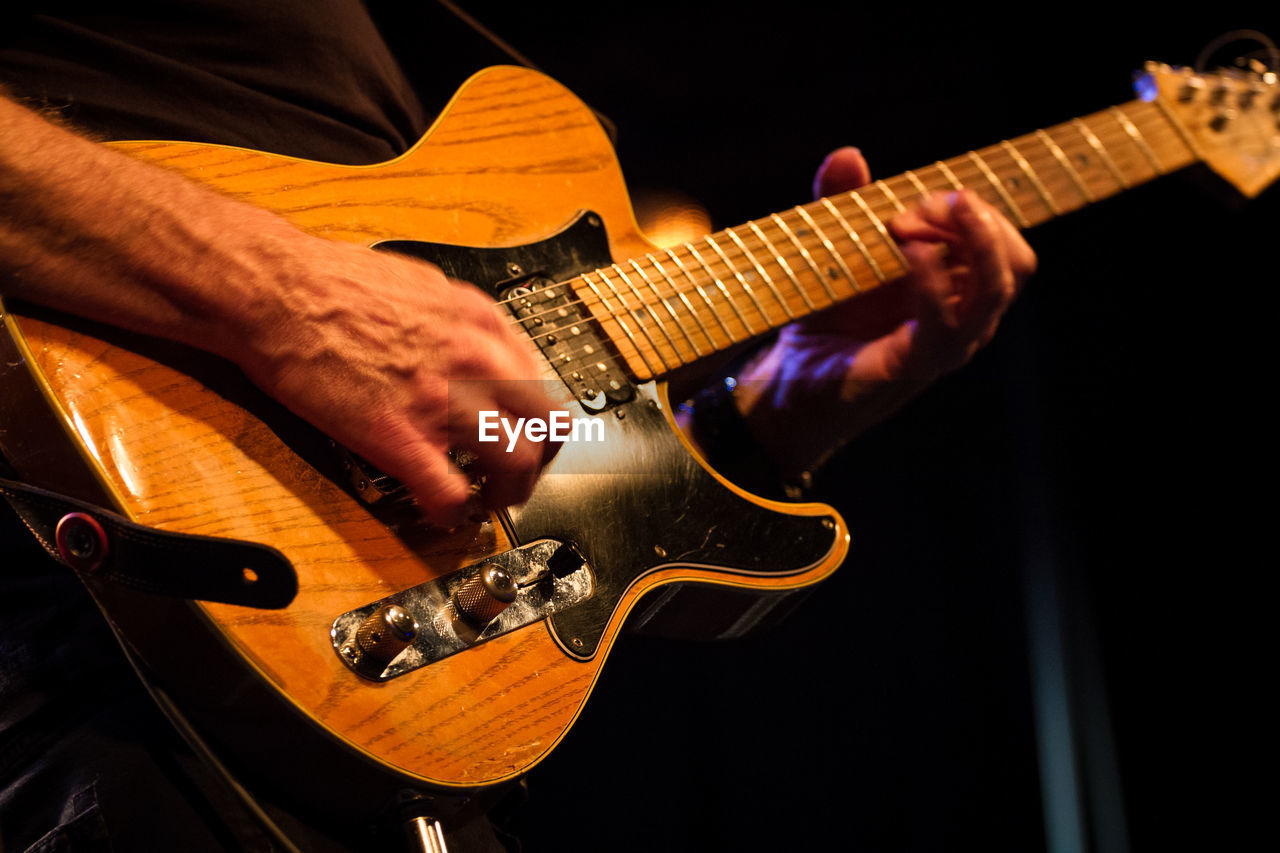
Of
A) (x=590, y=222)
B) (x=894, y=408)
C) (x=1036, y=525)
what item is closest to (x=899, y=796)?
(x=1036, y=525)

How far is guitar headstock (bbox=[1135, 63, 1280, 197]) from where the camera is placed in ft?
4.01

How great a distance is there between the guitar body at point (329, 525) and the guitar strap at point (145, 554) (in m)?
0.02

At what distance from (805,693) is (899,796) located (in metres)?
0.24

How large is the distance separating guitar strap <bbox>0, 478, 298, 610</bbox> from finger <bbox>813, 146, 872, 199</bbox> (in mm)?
928

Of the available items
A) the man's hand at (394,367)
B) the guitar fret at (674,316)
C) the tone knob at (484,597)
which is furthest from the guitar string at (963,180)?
the tone knob at (484,597)

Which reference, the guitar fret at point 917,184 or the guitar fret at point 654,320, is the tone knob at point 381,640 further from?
the guitar fret at point 917,184

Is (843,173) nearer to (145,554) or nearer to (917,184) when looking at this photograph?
(917,184)

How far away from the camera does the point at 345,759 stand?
0.50 meters

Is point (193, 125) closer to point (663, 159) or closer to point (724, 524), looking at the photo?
point (724, 524)

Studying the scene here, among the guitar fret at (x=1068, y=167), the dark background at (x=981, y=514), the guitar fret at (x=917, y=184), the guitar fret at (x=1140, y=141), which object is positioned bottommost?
the dark background at (x=981, y=514)

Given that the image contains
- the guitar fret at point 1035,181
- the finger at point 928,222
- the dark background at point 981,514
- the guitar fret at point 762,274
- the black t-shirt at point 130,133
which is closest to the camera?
the black t-shirt at point 130,133

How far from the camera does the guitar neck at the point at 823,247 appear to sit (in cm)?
77

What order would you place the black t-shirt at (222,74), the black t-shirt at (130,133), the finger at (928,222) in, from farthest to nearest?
the finger at (928,222) < the black t-shirt at (222,74) < the black t-shirt at (130,133)

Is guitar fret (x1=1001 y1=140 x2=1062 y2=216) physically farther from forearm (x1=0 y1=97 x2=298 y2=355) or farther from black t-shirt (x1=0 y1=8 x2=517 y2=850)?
forearm (x1=0 y1=97 x2=298 y2=355)
